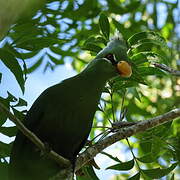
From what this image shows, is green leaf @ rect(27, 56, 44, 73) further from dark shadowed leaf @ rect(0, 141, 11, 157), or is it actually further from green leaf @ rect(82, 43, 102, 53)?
dark shadowed leaf @ rect(0, 141, 11, 157)

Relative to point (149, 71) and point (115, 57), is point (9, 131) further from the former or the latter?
point (149, 71)

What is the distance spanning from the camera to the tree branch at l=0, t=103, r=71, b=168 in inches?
69.0

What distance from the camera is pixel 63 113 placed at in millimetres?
2391

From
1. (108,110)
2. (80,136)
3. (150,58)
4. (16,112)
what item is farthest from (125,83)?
(108,110)

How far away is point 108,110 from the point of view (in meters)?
3.70

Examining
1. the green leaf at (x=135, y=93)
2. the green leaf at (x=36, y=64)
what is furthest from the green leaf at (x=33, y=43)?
the green leaf at (x=36, y=64)

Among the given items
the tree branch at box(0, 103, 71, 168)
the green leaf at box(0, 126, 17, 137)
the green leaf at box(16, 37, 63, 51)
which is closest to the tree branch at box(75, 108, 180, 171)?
the tree branch at box(0, 103, 71, 168)

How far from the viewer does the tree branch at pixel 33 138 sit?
69.0 inches

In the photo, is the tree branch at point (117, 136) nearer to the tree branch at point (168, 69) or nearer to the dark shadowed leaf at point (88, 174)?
the dark shadowed leaf at point (88, 174)

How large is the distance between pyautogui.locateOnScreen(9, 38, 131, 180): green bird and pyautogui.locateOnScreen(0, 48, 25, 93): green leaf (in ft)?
0.98

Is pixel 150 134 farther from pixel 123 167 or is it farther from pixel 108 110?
pixel 108 110

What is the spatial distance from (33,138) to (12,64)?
47 centimetres

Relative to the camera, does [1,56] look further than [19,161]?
No

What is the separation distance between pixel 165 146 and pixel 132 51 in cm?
61
